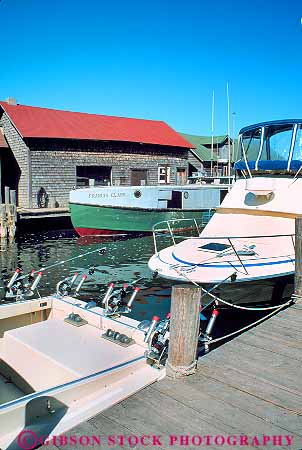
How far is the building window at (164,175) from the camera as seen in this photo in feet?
93.2

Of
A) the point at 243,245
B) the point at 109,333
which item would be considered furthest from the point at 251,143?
the point at 109,333

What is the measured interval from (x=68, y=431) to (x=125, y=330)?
2.10 m

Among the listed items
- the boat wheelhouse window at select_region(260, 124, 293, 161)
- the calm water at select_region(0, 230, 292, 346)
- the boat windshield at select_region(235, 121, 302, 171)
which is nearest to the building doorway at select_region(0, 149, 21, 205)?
the calm water at select_region(0, 230, 292, 346)

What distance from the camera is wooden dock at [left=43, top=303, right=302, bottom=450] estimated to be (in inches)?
119

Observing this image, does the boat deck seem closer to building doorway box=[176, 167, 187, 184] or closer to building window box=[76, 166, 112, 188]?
building window box=[76, 166, 112, 188]

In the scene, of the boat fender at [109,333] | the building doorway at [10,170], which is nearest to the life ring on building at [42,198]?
the building doorway at [10,170]

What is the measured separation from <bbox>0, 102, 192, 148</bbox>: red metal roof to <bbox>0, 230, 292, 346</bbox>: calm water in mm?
6959

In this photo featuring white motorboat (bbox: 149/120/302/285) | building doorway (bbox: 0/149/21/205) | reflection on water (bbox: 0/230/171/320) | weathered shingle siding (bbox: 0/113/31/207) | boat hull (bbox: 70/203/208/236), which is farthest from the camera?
building doorway (bbox: 0/149/21/205)

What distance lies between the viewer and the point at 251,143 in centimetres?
1053

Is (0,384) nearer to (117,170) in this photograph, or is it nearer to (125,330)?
(125,330)

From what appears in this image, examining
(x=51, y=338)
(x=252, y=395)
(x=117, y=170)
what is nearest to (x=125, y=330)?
(x=51, y=338)

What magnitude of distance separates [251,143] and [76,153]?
51.9ft

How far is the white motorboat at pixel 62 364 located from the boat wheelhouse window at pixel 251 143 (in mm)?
5995

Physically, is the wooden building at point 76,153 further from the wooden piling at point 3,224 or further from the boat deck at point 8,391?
the boat deck at point 8,391
